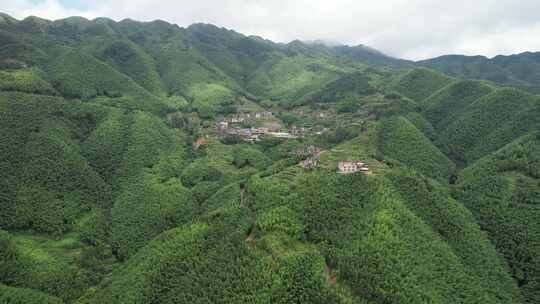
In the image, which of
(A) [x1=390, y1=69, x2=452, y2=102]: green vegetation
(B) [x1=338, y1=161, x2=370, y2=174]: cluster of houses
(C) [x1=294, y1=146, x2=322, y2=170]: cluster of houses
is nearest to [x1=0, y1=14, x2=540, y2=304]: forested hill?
(B) [x1=338, y1=161, x2=370, y2=174]: cluster of houses

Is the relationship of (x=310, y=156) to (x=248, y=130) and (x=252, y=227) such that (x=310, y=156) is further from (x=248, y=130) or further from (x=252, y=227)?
(x=248, y=130)

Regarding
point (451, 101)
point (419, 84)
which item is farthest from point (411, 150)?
point (419, 84)

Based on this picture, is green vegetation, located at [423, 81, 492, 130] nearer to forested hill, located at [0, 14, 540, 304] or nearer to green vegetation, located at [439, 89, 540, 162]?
forested hill, located at [0, 14, 540, 304]

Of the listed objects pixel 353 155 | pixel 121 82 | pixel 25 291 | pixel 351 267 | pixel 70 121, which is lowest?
pixel 25 291

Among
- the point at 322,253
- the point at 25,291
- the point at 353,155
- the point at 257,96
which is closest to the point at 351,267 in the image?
the point at 322,253

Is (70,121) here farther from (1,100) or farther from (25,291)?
(25,291)

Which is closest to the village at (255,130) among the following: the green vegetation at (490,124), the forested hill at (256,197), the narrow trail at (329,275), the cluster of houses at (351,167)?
the forested hill at (256,197)

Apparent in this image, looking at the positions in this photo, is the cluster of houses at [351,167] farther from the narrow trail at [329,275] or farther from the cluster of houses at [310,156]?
the narrow trail at [329,275]

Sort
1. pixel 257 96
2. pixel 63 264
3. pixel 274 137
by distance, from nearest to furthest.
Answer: pixel 63 264 → pixel 274 137 → pixel 257 96
